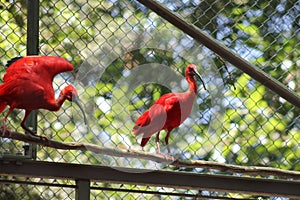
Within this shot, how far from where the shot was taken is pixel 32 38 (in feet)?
11.5

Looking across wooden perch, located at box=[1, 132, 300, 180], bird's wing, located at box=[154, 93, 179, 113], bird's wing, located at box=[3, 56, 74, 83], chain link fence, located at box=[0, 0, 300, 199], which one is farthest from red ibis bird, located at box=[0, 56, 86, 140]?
bird's wing, located at box=[154, 93, 179, 113]

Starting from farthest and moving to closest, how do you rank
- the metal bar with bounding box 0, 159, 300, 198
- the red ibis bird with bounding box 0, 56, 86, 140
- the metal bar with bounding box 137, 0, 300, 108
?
the metal bar with bounding box 0, 159, 300, 198, the metal bar with bounding box 137, 0, 300, 108, the red ibis bird with bounding box 0, 56, 86, 140

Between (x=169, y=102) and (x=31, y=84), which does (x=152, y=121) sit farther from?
(x=31, y=84)

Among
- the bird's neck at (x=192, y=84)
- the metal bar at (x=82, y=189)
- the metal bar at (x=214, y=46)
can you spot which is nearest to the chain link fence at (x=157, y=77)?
the metal bar at (x=82, y=189)

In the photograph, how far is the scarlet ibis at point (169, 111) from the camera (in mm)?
3344

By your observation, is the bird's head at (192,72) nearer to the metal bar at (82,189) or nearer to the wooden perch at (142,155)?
the wooden perch at (142,155)

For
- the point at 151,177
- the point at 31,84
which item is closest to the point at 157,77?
the point at 151,177

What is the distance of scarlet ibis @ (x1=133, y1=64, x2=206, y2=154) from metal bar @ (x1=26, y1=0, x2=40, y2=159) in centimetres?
42

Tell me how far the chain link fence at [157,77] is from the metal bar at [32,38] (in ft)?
0.54

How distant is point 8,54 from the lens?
4125 mm

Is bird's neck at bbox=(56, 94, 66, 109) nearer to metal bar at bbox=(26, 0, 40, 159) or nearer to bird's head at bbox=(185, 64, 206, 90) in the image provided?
metal bar at bbox=(26, 0, 40, 159)

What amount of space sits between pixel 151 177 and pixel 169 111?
0.33m

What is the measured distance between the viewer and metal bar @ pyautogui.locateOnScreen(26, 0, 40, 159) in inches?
137

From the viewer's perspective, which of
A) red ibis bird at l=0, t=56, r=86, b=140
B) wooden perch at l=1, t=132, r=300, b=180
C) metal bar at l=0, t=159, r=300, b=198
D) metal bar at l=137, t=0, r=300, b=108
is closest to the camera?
red ibis bird at l=0, t=56, r=86, b=140
